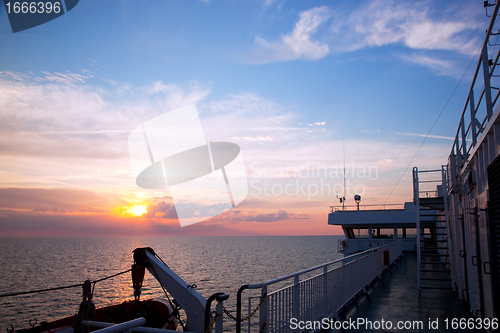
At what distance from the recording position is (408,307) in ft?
28.4

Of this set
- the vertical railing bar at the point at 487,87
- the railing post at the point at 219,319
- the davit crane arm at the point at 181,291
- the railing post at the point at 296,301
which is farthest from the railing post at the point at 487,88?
the davit crane arm at the point at 181,291

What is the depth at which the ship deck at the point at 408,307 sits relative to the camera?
749 centimetres

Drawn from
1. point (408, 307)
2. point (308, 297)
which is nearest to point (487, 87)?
point (308, 297)

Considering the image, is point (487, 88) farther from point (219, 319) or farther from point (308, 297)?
point (219, 319)

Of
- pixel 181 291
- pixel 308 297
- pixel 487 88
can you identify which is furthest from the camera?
pixel 181 291

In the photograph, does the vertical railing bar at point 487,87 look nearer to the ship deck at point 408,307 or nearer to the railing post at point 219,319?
the ship deck at point 408,307

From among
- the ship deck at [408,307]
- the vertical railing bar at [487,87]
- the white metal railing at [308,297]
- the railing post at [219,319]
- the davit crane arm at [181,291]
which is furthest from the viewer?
the ship deck at [408,307]

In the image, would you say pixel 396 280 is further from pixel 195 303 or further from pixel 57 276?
pixel 57 276

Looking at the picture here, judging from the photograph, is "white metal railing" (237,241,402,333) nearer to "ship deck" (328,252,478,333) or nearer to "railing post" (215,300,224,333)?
"railing post" (215,300,224,333)

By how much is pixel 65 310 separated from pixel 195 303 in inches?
1030

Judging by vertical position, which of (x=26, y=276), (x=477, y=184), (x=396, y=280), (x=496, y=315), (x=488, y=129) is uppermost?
(x=488, y=129)

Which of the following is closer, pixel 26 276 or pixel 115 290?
pixel 115 290

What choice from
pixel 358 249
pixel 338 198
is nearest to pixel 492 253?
pixel 358 249

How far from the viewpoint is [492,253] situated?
5293 mm
